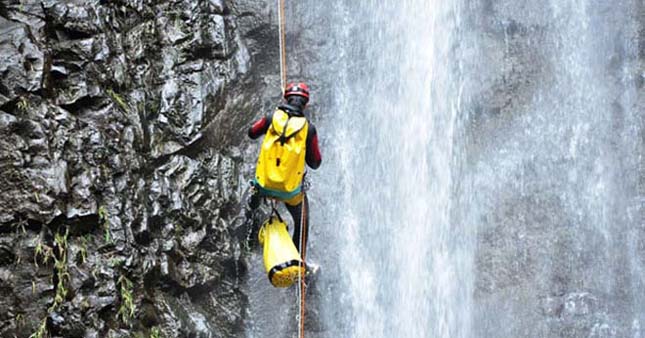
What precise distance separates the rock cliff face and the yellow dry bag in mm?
1243

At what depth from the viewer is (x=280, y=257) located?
273 inches

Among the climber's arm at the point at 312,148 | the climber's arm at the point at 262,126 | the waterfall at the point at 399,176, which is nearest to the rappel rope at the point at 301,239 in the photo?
the waterfall at the point at 399,176

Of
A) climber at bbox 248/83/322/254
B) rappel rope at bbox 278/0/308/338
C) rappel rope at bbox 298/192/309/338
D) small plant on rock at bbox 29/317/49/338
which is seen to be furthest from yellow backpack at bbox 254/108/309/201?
small plant on rock at bbox 29/317/49/338

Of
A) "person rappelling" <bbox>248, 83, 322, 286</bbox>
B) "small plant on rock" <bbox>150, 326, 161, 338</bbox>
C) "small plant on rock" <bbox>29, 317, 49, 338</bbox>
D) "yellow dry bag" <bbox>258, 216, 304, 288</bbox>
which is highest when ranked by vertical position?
"person rappelling" <bbox>248, 83, 322, 286</bbox>

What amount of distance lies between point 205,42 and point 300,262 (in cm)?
310

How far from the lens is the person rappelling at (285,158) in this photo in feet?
21.3

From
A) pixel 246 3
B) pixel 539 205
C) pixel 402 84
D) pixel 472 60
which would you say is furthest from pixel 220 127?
pixel 539 205

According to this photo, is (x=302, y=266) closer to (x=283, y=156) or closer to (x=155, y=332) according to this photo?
(x=283, y=156)

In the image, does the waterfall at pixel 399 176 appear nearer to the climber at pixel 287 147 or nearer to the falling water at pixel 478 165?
the falling water at pixel 478 165

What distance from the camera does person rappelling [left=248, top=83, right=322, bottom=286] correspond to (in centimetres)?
650

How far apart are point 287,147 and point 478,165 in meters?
3.57

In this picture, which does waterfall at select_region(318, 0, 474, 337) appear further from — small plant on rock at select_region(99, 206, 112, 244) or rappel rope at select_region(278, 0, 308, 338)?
small plant on rock at select_region(99, 206, 112, 244)

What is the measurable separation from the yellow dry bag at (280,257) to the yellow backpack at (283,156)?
0.44 metres

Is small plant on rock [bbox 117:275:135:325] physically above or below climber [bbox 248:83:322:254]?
below
